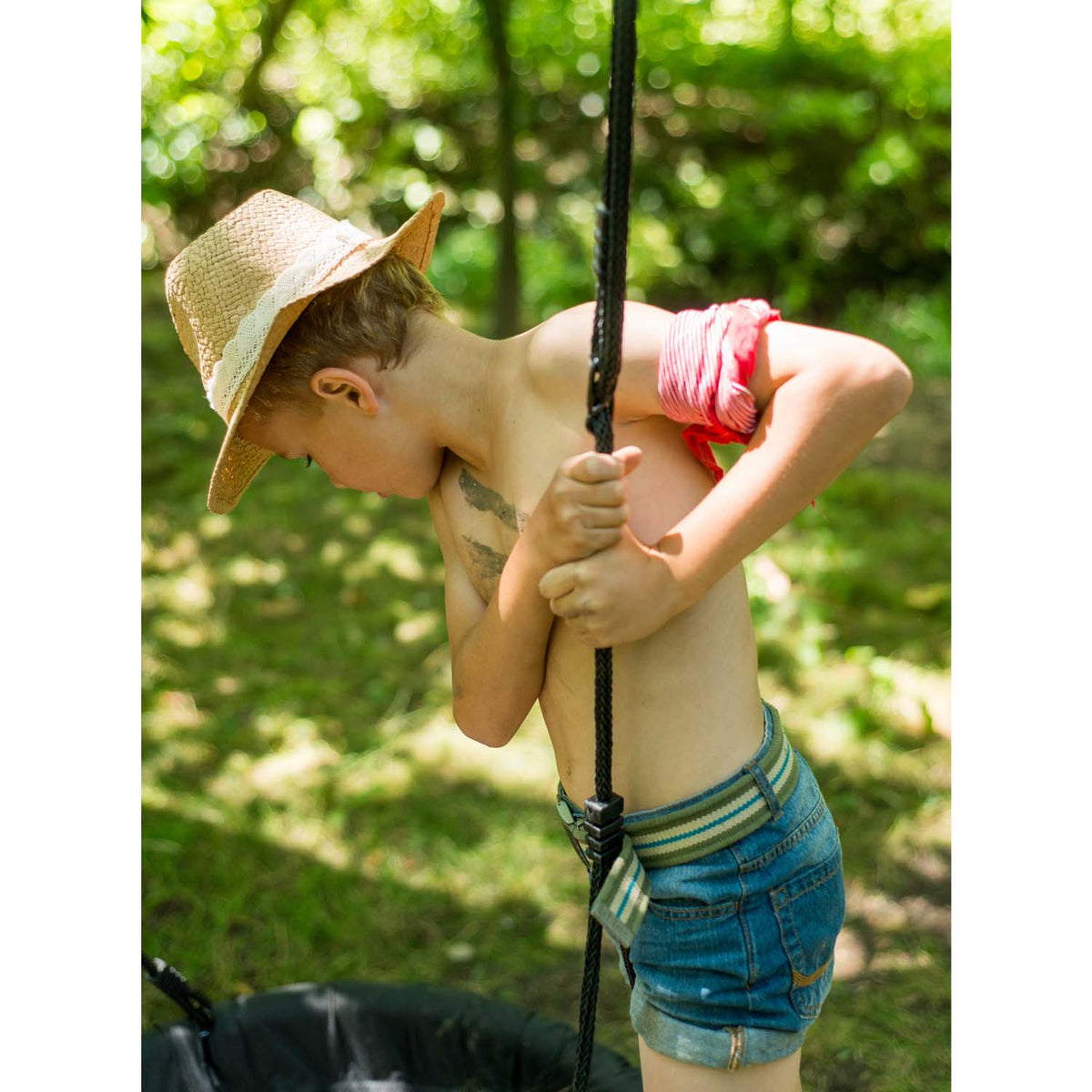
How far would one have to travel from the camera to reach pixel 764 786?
4.91 ft

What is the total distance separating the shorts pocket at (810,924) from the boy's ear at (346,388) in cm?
82

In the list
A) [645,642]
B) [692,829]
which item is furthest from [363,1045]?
[645,642]

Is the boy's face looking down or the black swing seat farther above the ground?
the boy's face looking down

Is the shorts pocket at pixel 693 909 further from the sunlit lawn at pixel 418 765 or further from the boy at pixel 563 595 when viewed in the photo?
the sunlit lawn at pixel 418 765

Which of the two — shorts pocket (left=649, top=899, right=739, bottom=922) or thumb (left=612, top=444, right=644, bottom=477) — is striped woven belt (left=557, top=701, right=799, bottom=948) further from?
thumb (left=612, top=444, right=644, bottom=477)

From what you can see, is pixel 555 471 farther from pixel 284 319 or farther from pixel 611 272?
pixel 284 319

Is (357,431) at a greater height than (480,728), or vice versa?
(357,431)

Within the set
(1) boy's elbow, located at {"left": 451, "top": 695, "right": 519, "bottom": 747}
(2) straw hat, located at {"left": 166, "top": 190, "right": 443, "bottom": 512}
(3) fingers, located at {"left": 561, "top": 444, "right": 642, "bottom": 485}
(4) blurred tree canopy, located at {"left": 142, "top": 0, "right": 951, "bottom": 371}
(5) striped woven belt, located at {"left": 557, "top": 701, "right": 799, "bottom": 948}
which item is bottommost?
(5) striped woven belt, located at {"left": 557, "top": 701, "right": 799, "bottom": 948}

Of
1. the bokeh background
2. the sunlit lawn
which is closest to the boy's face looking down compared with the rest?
the sunlit lawn

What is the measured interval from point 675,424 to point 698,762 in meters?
0.44

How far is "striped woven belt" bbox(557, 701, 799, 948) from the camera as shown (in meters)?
1.42

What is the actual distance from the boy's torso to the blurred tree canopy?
5.28m

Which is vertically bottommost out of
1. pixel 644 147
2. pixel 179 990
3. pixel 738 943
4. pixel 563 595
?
pixel 179 990

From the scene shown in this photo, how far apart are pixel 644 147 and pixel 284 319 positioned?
6102 mm
